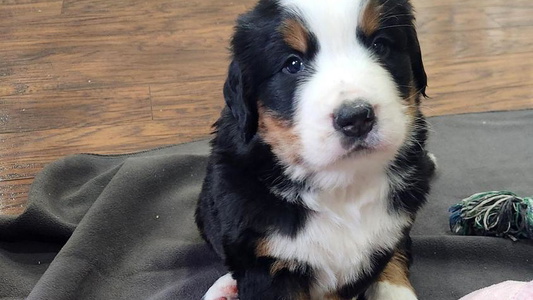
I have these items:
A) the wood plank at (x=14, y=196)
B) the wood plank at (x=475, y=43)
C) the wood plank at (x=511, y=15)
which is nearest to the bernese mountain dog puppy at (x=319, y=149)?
the wood plank at (x=14, y=196)

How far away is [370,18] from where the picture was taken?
138cm

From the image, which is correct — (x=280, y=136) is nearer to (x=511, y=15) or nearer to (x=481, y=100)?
(x=481, y=100)

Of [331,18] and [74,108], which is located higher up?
[331,18]

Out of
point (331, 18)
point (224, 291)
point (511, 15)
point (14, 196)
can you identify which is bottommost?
point (511, 15)

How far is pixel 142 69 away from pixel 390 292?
2024 millimetres

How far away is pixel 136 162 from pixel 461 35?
2.08m

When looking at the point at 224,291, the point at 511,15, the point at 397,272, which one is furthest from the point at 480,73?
the point at 224,291

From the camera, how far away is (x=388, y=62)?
56.8 inches

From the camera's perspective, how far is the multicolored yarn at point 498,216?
2010 mm

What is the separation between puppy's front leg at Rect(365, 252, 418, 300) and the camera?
5.66 ft

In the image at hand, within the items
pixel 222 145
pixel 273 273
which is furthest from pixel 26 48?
pixel 273 273

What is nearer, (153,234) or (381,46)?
(381,46)

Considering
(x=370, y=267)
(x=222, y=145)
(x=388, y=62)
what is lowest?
(x=370, y=267)

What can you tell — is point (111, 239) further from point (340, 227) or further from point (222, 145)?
point (340, 227)
